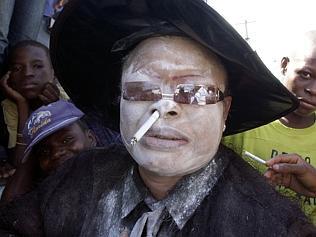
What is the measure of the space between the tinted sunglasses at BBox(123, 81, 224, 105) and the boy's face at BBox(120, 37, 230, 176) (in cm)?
1

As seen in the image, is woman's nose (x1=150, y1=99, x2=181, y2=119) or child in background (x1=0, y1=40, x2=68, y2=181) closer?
woman's nose (x1=150, y1=99, x2=181, y2=119)

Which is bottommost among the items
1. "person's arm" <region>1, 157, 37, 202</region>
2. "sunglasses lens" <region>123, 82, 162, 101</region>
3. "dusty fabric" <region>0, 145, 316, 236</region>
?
"person's arm" <region>1, 157, 37, 202</region>

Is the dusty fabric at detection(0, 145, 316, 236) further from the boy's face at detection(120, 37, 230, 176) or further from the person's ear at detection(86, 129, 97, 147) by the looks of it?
the person's ear at detection(86, 129, 97, 147)

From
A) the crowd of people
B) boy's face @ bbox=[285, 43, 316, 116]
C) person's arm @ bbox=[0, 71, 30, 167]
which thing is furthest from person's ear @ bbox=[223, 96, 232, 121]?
person's arm @ bbox=[0, 71, 30, 167]

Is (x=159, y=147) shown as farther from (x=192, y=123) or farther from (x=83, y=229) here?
(x=83, y=229)

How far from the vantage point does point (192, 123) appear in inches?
59.4

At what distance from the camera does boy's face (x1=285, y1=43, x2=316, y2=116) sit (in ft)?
7.64

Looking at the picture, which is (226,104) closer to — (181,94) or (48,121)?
(181,94)

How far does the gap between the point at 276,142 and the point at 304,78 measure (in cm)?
31

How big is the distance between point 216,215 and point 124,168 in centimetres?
39

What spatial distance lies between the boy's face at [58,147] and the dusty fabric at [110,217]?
63cm

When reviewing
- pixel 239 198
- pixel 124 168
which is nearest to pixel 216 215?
pixel 239 198

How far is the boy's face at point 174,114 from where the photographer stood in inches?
58.9

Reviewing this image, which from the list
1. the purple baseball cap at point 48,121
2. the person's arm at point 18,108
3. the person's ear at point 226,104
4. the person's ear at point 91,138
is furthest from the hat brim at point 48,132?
the person's ear at point 226,104
